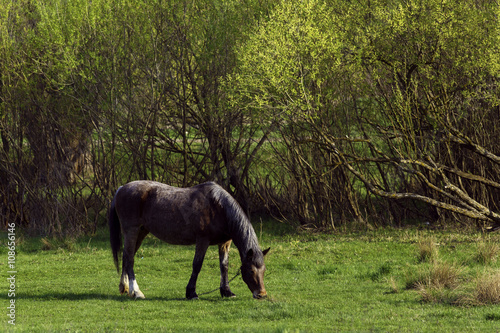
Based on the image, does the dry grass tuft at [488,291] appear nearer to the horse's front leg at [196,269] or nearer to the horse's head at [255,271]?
the horse's head at [255,271]

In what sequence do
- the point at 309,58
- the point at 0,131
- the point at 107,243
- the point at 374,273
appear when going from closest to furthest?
the point at 374,273 → the point at 309,58 → the point at 107,243 → the point at 0,131

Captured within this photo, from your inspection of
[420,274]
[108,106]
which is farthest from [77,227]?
[420,274]

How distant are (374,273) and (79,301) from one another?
18.5 ft

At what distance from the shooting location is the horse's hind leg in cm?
1139

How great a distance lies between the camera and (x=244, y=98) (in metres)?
18.6

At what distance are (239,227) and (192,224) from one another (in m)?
0.89

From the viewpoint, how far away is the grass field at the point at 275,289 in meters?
9.18

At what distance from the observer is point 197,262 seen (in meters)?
11.2

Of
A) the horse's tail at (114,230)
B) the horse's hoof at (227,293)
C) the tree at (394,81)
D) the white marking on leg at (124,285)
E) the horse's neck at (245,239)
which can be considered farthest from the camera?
the tree at (394,81)

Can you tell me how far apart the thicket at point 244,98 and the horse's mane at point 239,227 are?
20.7 ft

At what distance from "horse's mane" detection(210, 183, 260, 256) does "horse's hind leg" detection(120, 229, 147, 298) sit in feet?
5.97

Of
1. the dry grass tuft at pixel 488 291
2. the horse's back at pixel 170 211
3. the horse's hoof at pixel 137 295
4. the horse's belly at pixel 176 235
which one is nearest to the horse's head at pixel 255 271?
the horse's back at pixel 170 211

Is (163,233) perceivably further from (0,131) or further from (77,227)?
(0,131)

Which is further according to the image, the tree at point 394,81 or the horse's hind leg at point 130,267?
the tree at point 394,81
